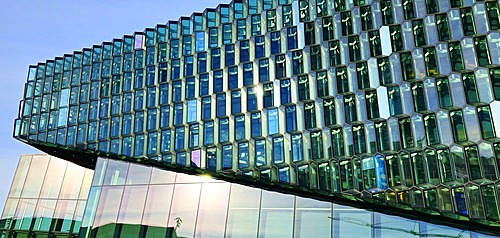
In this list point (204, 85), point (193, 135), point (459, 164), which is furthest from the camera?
point (204, 85)

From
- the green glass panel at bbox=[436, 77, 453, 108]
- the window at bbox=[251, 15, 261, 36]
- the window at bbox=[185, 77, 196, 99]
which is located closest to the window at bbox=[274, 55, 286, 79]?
the window at bbox=[251, 15, 261, 36]

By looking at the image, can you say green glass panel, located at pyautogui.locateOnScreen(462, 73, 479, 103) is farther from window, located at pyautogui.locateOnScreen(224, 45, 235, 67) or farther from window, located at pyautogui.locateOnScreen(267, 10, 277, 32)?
window, located at pyautogui.locateOnScreen(224, 45, 235, 67)

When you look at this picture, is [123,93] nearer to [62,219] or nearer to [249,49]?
[249,49]

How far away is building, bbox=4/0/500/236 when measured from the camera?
61.6 feet

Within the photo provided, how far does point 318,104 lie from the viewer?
897 inches

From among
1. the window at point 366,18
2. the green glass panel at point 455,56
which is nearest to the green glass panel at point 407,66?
the green glass panel at point 455,56

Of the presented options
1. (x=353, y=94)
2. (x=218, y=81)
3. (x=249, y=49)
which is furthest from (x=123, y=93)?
(x=353, y=94)

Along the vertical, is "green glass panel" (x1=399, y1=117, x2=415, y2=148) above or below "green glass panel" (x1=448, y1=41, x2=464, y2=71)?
below

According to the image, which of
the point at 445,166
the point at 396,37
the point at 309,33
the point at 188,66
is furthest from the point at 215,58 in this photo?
the point at 445,166

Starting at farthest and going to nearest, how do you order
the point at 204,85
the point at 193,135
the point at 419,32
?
1. the point at 204,85
2. the point at 193,135
3. the point at 419,32

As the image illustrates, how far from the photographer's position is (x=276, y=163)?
76.6 ft

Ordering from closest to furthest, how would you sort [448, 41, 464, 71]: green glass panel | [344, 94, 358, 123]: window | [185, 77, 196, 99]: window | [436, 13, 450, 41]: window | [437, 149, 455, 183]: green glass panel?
[437, 149, 455, 183]: green glass panel → [448, 41, 464, 71]: green glass panel → [436, 13, 450, 41]: window → [344, 94, 358, 123]: window → [185, 77, 196, 99]: window

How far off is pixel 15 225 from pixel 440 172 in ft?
109

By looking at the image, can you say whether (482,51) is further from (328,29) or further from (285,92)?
(285,92)
